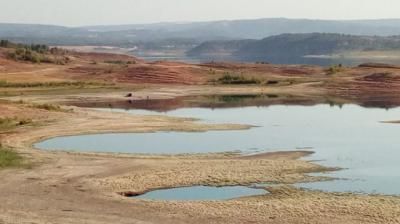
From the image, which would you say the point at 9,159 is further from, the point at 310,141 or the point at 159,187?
the point at 310,141

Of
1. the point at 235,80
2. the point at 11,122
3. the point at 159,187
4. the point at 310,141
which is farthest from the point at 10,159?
the point at 235,80

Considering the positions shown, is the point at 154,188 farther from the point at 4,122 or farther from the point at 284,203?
the point at 4,122

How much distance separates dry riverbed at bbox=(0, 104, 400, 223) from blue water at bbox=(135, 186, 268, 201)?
51 centimetres

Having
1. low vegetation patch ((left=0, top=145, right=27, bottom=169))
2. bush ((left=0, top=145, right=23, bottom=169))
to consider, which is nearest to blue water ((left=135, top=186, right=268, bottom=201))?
low vegetation patch ((left=0, top=145, right=27, bottom=169))

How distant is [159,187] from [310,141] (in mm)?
14913

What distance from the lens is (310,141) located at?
Answer: 40.0 m

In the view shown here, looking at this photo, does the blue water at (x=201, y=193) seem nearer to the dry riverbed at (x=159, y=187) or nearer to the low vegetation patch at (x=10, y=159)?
the dry riverbed at (x=159, y=187)

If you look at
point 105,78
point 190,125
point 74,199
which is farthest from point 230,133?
point 105,78

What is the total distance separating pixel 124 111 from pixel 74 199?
103 ft

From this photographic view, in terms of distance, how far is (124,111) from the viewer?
56.3 m

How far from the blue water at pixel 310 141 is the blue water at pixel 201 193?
2639 millimetres

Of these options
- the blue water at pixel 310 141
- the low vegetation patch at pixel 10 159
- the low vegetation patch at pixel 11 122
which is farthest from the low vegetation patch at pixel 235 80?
the low vegetation patch at pixel 10 159

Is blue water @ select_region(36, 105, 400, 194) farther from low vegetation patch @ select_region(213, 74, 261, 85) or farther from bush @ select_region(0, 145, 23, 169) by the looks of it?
low vegetation patch @ select_region(213, 74, 261, 85)

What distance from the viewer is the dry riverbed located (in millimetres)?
22750
